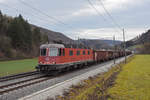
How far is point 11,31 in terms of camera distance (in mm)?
58688

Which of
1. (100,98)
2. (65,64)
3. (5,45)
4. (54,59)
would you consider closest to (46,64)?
(54,59)

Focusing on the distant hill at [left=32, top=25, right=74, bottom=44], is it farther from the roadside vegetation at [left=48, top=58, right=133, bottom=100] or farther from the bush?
the bush

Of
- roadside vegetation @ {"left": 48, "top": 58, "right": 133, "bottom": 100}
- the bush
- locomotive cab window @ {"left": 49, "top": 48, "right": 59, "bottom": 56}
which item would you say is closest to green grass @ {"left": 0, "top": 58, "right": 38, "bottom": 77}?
locomotive cab window @ {"left": 49, "top": 48, "right": 59, "bottom": 56}

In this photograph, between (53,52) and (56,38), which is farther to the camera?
(56,38)

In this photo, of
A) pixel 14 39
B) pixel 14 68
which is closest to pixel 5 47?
pixel 14 39

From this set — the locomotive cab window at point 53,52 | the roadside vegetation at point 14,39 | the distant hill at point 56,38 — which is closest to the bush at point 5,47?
the roadside vegetation at point 14,39

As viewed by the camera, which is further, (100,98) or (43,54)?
(43,54)

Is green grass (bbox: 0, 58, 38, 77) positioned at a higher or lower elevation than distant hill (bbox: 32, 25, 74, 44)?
lower

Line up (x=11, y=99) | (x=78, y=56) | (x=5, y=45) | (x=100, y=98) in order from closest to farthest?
(x=100, y=98) → (x=11, y=99) → (x=78, y=56) → (x=5, y=45)

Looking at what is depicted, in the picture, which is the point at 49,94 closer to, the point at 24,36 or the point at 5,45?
the point at 5,45

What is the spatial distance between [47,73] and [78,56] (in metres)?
6.13

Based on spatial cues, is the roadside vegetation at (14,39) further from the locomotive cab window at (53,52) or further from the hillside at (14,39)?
the locomotive cab window at (53,52)

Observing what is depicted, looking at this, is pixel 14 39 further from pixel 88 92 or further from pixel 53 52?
pixel 88 92

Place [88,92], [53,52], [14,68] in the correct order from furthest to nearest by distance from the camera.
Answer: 1. [14,68]
2. [53,52]
3. [88,92]
